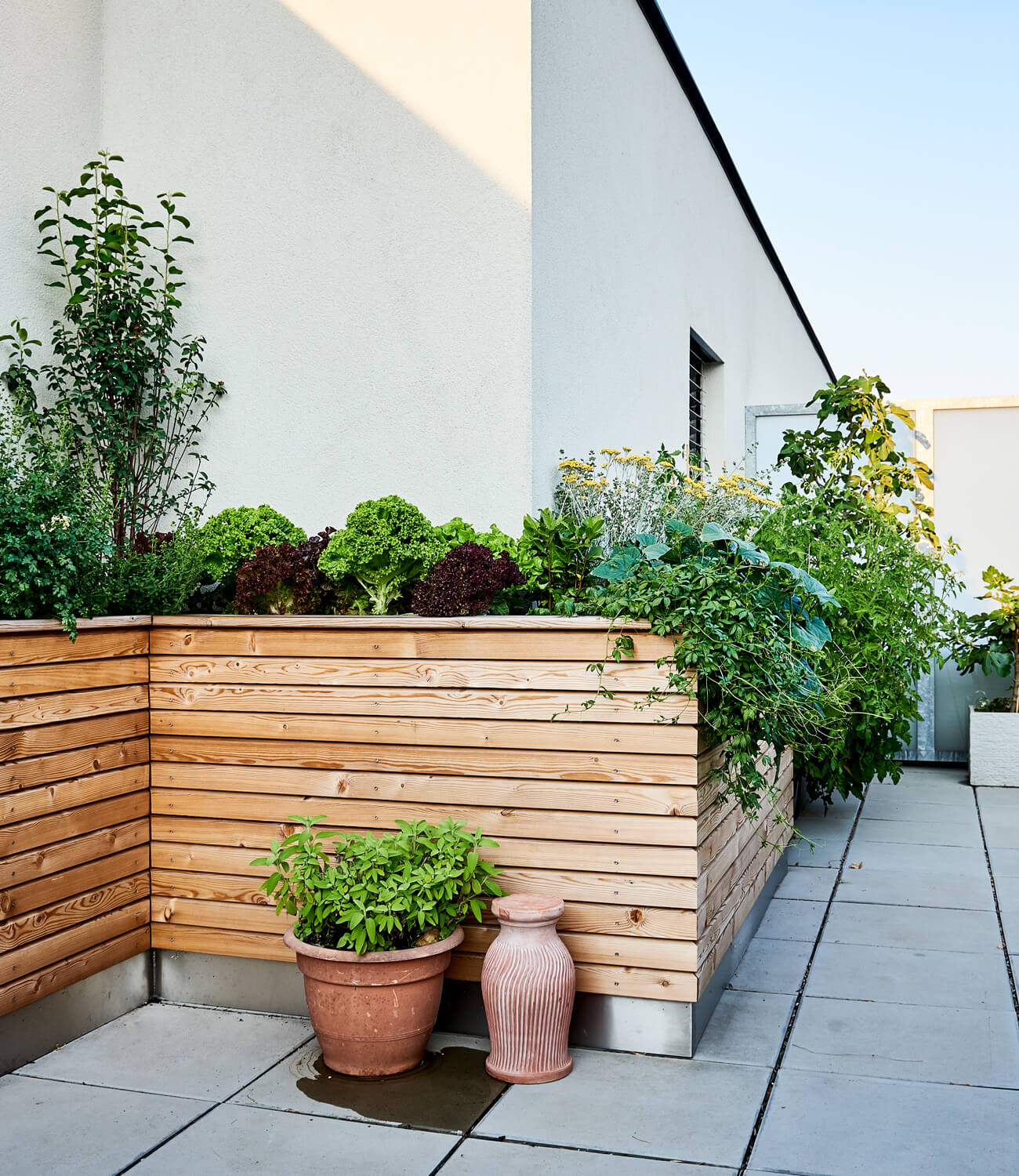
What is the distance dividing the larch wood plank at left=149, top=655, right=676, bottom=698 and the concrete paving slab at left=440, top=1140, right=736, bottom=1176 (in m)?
1.14

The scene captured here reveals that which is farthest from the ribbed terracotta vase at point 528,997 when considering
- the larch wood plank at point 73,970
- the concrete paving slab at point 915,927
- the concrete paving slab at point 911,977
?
the concrete paving slab at point 915,927

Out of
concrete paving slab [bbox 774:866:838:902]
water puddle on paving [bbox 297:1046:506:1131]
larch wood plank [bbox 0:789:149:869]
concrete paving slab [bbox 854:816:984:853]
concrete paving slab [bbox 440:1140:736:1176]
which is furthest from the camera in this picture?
concrete paving slab [bbox 854:816:984:853]

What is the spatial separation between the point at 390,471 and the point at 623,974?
7.25 feet

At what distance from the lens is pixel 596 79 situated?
4992 mm

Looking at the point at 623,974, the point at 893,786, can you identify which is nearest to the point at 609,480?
the point at 623,974

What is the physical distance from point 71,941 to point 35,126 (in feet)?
10.7

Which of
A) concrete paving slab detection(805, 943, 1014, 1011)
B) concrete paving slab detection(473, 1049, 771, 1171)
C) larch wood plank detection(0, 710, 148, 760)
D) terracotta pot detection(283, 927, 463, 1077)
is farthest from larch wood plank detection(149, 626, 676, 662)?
concrete paving slab detection(805, 943, 1014, 1011)

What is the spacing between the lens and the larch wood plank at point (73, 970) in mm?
2814

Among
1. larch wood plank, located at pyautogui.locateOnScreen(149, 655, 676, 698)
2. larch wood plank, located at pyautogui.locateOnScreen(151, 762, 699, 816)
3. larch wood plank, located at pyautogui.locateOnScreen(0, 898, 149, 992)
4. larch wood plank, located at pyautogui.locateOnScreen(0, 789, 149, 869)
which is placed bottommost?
larch wood plank, located at pyautogui.locateOnScreen(0, 898, 149, 992)

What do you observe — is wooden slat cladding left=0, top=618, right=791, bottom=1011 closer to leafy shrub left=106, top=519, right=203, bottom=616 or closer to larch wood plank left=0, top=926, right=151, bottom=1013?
larch wood plank left=0, top=926, right=151, bottom=1013

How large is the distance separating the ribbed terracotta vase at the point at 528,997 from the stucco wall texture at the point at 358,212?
169 centimetres

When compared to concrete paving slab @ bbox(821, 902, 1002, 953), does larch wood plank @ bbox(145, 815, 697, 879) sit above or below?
above

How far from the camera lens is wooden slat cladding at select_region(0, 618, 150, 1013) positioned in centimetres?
283

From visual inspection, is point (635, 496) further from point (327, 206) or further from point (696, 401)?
point (696, 401)
